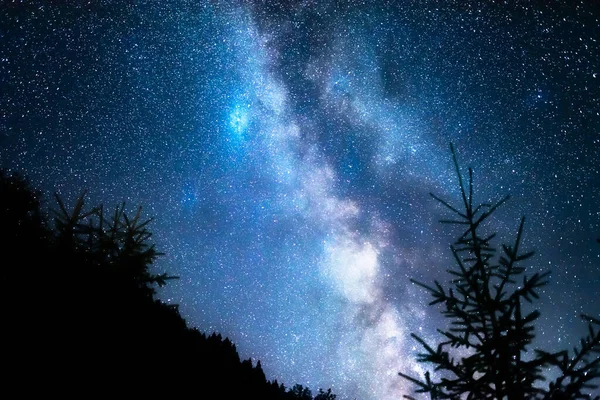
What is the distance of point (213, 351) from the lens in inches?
387

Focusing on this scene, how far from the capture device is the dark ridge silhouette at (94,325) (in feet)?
16.0

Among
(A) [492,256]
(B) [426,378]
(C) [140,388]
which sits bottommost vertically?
(C) [140,388]

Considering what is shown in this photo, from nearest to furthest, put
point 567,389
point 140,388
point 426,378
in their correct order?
point 567,389, point 426,378, point 140,388

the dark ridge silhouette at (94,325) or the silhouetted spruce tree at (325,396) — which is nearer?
the dark ridge silhouette at (94,325)

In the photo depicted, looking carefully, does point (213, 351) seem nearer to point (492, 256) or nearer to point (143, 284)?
point (143, 284)

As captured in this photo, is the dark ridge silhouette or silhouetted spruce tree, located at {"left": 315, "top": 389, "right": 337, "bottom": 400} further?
silhouetted spruce tree, located at {"left": 315, "top": 389, "right": 337, "bottom": 400}

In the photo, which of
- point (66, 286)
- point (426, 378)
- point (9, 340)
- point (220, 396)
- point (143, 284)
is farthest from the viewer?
point (143, 284)

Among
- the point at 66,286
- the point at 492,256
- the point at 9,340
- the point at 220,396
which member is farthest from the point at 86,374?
the point at 492,256

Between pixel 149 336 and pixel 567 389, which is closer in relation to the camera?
pixel 567 389

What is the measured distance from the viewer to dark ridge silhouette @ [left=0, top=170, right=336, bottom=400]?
16.0 feet

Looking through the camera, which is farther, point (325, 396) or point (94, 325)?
point (325, 396)

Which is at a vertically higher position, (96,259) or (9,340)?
(96,259)

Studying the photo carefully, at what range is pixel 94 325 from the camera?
612 cm

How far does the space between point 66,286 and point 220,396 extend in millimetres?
3700
